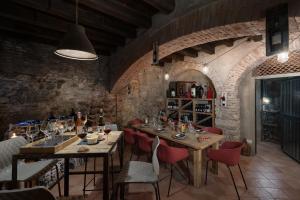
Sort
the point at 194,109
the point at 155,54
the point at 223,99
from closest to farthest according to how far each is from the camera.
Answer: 1. the point at 155,54
2. the point at 223,99
3. the point at 194,109

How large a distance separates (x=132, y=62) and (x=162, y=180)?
8.74 feet

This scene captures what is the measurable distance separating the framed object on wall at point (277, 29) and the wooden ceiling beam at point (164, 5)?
1.53 metres

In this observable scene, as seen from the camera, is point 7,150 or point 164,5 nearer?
point 7,150

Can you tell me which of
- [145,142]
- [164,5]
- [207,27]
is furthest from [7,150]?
[207,27]

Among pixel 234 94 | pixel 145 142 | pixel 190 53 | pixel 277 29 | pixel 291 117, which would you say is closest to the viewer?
pixel 277 29

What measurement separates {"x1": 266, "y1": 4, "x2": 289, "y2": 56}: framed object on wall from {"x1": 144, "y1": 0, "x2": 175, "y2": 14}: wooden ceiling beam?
5.02 ft

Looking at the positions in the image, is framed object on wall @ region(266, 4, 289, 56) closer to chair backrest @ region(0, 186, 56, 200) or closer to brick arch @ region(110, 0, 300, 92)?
brick arch @ region(110, 0, 300, 92)

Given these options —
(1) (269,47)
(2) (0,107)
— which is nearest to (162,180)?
(1) (269,47)

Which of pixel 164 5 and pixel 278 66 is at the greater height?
pixel 164 5

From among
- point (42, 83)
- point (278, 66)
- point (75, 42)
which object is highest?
point (278, 66)

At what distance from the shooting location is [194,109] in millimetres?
5445

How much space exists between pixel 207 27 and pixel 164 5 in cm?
86

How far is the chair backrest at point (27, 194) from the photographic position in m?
0.96

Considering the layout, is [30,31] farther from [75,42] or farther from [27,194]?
[27,194]
